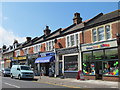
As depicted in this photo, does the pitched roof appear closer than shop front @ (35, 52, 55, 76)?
Yes

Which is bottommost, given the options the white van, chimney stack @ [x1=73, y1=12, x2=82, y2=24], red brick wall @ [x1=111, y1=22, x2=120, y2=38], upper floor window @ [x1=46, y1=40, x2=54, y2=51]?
the white van

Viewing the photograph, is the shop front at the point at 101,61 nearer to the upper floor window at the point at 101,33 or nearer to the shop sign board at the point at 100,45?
the shop sign board at the point at 100,45

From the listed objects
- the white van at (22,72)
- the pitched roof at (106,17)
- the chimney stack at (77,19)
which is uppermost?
the chimney stack at (77,19)

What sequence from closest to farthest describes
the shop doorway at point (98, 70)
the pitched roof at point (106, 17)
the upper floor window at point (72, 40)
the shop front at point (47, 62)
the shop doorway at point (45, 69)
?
1. the shop doorway at point (98, 70)
2. the pitched roof at point (106, 17)
3. the upper floor window at point (72, 40)
4. the shop front at point (47, 62)
5. the shop doorway at point (45, 69)

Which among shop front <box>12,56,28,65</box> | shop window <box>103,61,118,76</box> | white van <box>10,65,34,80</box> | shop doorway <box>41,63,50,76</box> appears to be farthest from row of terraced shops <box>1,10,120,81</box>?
shop front <box>12,56,28,65</box>

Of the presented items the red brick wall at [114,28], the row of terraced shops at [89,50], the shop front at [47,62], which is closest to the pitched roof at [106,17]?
Answer: the row of terraced shops at [89,50]

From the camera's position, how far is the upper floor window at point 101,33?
19797 mm

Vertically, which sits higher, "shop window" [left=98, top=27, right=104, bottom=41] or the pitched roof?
the pitched roof

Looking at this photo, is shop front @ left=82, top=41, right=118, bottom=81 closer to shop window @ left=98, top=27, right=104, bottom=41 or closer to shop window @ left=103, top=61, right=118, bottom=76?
shop window @ left=103, top=61, right=118, bottom=76

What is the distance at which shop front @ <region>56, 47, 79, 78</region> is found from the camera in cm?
2320

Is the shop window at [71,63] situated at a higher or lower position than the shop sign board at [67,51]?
lower

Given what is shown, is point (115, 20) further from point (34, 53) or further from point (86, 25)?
point (34, 53)

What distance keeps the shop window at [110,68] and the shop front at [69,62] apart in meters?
4.53

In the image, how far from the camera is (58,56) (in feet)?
87.4
